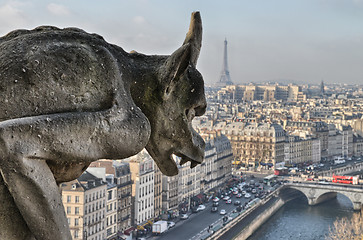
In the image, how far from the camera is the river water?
3325 cm

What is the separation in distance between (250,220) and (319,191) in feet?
36.2

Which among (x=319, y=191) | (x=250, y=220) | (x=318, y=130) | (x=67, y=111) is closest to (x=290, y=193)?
(x=319, y=191)

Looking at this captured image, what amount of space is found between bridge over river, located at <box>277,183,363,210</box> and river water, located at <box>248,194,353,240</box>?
479mm

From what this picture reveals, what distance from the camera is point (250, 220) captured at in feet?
111

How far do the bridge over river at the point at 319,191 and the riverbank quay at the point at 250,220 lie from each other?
210 centimetres

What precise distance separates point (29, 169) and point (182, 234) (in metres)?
27.1

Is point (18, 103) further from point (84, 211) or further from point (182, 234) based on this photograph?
point (182, 234)

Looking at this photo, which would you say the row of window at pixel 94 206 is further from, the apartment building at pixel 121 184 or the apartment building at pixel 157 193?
the apartment building at pixel 157 193

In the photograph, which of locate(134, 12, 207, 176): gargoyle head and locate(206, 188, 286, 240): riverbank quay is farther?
locate(206, 188, 286, 240): riverbank quay

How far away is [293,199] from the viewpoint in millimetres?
45344

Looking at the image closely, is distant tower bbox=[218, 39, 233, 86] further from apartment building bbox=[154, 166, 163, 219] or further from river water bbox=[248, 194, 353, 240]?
apartment building bbox=[154, 166, 163, 219]

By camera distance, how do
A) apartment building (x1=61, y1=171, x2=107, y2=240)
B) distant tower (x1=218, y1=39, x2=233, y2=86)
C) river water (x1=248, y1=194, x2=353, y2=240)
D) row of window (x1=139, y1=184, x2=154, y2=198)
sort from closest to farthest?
1. apartment building (x1=61, y1=171, x2=107, y2=240)
2. row of window (x1=139, y1=184, x2=154, y2=198)
3. river water (x1=248, y1=194, x2=353, y2=240)
4. distant tower (x1=218, y1=39, x2=233, y2=86)

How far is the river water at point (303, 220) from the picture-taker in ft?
109

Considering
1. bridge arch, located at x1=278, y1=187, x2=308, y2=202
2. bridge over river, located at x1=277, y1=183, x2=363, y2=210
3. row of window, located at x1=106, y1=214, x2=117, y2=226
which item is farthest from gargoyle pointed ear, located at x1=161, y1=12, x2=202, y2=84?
bridge arch, located at x1=278, y1=187, x2=308, y2=202
